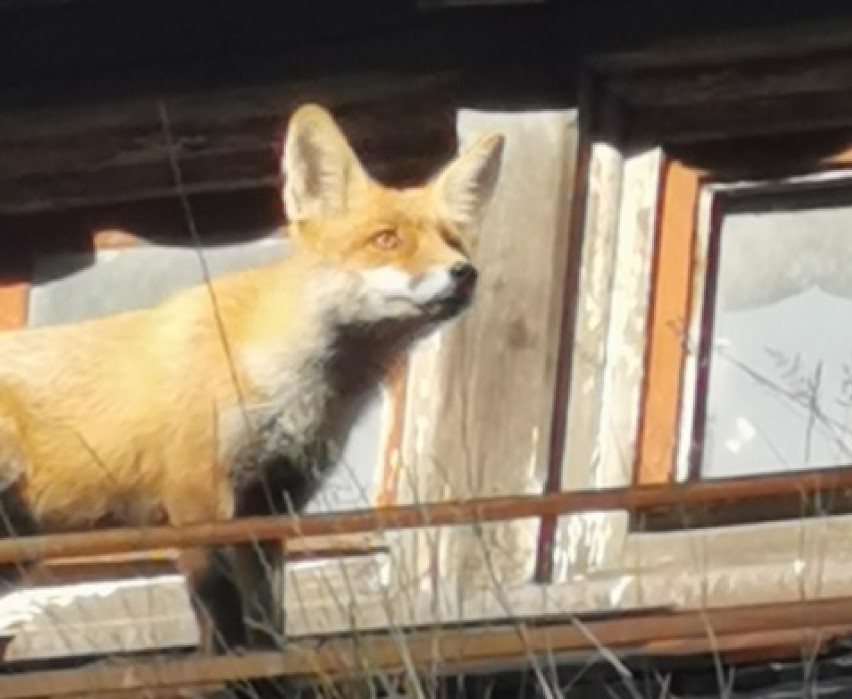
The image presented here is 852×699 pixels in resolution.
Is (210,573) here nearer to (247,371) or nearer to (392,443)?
(247,371)

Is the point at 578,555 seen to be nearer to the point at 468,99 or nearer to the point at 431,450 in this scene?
the point at 431,450

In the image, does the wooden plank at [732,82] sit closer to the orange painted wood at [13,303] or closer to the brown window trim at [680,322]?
the brown window trim at [680,322]

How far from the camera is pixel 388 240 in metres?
8.88

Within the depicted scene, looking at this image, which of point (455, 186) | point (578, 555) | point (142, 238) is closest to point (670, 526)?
point (578, 555)

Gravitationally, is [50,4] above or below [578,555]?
above

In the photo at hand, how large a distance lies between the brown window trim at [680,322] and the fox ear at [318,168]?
767 millimetres

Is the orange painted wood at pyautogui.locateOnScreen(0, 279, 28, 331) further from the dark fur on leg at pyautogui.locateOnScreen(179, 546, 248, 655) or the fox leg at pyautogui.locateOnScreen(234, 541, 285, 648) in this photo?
the fox leg at pyautogui.locateOnScreen(234, 541, 285, 648)

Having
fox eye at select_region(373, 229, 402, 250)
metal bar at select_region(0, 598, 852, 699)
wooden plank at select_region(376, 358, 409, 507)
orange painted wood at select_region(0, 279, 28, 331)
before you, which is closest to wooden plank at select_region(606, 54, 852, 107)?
wooden plank at select_region(376, 358, 409, 507)

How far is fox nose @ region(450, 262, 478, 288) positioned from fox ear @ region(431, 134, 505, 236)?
271 millimetres

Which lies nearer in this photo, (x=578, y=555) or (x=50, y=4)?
(x=578, y=555)

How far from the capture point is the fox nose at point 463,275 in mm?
8680

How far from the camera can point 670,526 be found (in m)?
9.15

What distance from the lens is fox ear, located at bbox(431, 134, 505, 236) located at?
29.5 feet

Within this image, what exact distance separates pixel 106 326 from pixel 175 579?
0.51 metres
